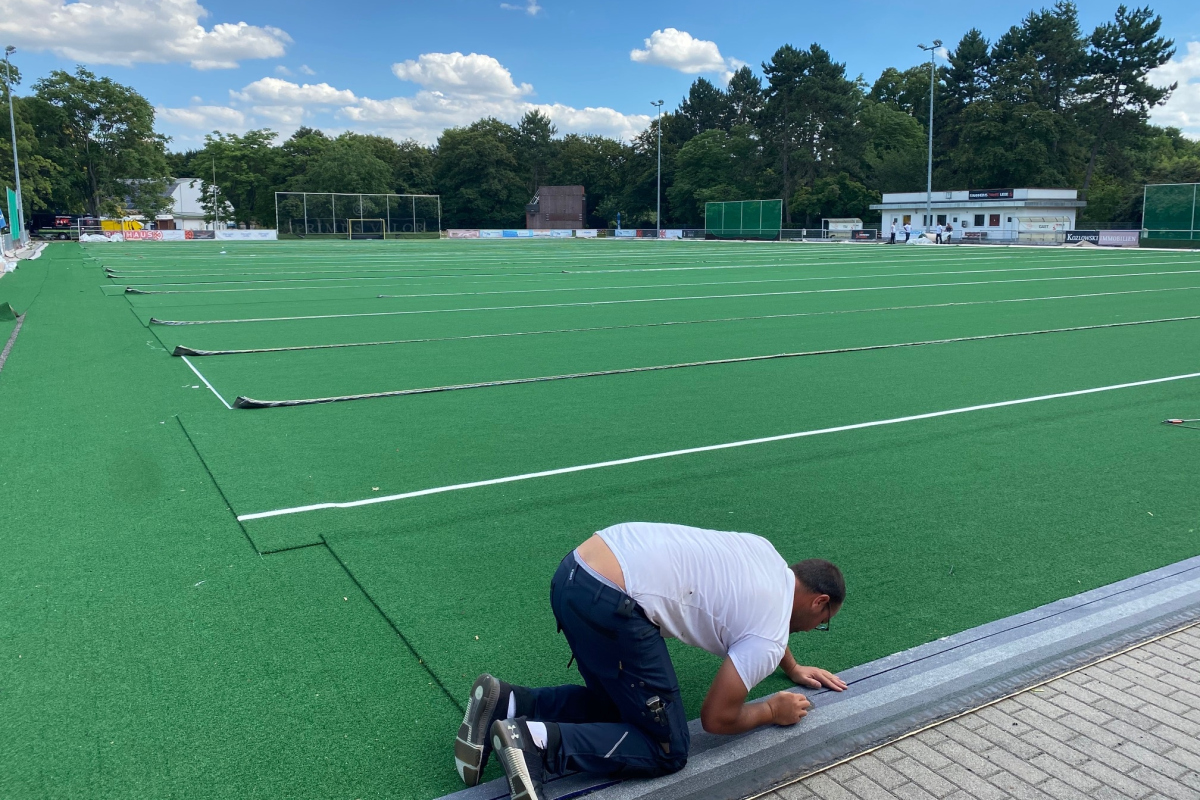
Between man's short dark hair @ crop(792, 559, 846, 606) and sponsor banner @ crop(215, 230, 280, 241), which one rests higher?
sponsor banner @ crop(215, 230, 280, 241)

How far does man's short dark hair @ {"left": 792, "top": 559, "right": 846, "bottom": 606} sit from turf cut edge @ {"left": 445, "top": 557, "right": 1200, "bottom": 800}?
64cm

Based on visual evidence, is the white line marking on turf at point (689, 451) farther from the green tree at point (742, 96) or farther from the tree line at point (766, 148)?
the green tree at point (742, 96)

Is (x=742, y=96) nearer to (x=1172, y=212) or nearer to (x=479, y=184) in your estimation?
(x=479, y=184)

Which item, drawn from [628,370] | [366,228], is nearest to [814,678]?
[628,370]

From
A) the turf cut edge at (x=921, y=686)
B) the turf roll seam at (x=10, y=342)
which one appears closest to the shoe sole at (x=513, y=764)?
the turf cut edge at (x=921, y=686)

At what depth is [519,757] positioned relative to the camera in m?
3.09

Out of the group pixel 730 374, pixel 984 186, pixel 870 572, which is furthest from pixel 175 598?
pixel 984 186

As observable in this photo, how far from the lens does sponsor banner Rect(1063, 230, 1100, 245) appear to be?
2058 inches

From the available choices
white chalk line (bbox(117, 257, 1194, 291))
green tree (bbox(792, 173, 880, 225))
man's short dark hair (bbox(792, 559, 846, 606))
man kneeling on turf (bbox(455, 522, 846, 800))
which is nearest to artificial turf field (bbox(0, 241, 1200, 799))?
man kneeling on turf (bbox(455, 522, 846, 800))

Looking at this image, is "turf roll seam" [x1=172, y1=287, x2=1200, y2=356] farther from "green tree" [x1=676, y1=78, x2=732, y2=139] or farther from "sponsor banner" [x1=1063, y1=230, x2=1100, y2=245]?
"green tree" [x1=676, y1=78, x2=732, y2=139]

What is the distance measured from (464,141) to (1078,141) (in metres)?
59.6

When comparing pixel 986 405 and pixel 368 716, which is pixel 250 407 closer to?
pixel 368 716

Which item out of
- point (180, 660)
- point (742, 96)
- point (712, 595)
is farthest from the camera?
point (742, 96)

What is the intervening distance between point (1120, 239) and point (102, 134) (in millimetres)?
81424
